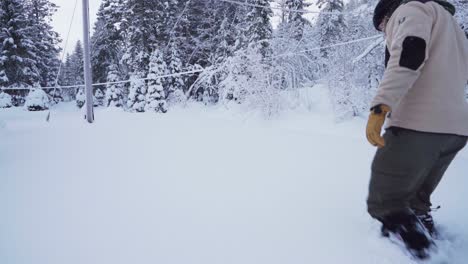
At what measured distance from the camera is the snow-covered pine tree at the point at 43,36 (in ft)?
72.3

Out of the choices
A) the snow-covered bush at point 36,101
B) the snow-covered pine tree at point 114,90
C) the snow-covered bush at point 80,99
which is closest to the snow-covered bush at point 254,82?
the snow-covered pine tree at point 114,90

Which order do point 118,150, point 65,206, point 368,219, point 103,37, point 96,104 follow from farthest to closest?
point 96,104, point 103,37, point 118,150, point 65,206, point 368,219

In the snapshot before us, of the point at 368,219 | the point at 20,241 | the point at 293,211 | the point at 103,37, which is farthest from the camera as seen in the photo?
the point at 103,37

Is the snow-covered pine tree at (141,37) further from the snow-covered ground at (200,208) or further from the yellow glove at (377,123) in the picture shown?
the yellow glove at (377,123)

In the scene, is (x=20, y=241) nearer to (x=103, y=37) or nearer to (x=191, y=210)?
(x=191, y=210)

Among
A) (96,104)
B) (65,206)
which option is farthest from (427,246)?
(96,104)

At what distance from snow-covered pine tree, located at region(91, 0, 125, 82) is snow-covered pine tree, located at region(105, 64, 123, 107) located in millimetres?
609

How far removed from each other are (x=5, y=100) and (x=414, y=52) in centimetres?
2452

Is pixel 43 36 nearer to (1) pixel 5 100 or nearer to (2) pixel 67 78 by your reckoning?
(1) pixel 5 100

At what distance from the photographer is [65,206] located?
1904 mm

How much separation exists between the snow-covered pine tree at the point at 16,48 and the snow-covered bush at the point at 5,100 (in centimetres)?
69

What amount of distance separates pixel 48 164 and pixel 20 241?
1.87 metres

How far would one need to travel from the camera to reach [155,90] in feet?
56.0

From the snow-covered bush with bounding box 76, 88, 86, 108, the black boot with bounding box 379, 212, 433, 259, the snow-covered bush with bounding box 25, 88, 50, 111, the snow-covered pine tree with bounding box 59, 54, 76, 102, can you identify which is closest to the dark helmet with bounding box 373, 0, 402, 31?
the black boot with bounding box 379, 212, 433, 259
